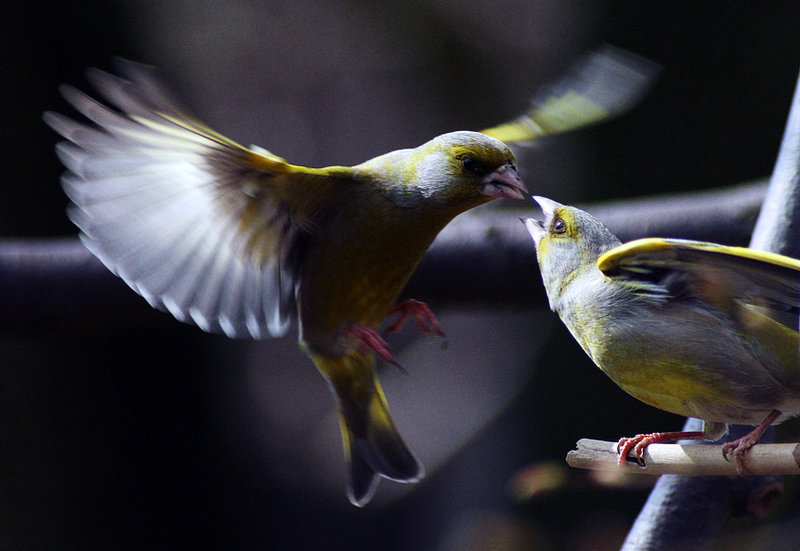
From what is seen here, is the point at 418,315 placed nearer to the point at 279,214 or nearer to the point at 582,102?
the point at 279,214

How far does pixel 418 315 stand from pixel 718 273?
604mm

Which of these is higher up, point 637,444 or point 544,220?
point 544,220

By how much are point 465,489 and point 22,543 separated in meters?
1.94

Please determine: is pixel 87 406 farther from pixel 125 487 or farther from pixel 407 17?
pixel 407 17

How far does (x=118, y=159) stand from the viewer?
4.47ft

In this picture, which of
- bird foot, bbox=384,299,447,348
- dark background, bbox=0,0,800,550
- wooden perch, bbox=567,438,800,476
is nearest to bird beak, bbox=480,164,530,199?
bird foot, bbox=384,299,447,348

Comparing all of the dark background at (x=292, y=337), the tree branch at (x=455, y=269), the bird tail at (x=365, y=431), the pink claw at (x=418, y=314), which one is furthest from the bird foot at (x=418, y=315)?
the dark background at (x=292, y=337)

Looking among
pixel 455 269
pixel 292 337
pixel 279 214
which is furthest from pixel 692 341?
pixel 292 337

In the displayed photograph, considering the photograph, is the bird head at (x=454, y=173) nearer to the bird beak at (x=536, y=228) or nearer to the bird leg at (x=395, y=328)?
the bird beak at (x=536, y=228)

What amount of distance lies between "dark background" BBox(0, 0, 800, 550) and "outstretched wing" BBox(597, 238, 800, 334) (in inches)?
83.7

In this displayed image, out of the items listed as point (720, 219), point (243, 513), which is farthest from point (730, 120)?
point (243, 513)

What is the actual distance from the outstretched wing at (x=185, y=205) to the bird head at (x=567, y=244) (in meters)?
0.37

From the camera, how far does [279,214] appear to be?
157cm

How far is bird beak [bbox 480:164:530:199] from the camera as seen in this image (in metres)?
1.39
